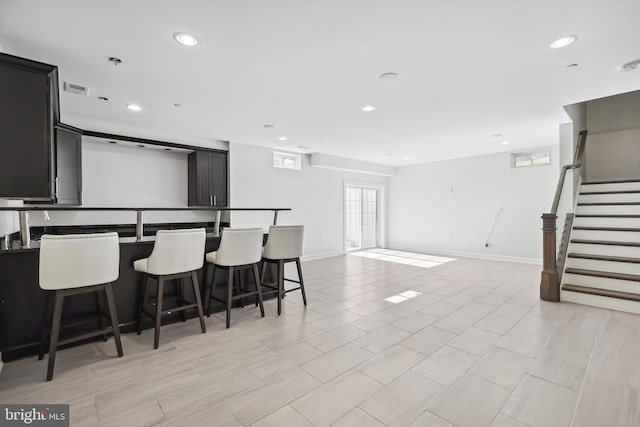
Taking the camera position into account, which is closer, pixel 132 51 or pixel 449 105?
pixel 132 51

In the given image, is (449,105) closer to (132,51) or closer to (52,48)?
(132,51)

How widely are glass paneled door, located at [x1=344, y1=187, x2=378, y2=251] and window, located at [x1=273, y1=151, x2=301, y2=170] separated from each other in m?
1.95

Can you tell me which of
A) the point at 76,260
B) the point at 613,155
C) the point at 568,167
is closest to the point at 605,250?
the point at 568,167

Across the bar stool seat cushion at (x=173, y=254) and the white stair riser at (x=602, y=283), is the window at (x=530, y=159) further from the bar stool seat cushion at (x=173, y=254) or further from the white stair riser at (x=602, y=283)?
the bar stool seat cushion at (x=173, y=254)

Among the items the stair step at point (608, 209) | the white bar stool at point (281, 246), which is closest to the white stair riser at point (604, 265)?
the stair step at point (608, 209)

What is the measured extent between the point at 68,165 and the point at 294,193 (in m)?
4.21

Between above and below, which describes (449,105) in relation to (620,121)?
below

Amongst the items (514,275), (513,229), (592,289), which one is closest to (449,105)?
(592,289)

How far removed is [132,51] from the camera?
2590 millimetres

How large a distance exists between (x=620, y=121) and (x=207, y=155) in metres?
8.12

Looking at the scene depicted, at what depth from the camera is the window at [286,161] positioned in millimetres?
6847

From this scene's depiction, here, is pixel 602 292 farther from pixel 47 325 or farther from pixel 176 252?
pixel 47 325

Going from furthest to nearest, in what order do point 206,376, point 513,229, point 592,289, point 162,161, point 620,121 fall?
point 513,229 < point 620,121 < point 162,161 < point 592,289 < point 206,376

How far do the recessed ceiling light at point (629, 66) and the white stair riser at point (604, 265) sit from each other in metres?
2.49
